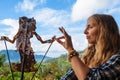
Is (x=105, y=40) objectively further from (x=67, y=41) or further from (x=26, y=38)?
(x=26, y=38)

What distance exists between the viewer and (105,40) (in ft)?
6.39

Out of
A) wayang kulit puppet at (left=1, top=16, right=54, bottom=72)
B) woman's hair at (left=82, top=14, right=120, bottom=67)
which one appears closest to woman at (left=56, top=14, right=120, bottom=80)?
woman's hair at (left=82, top=14, right=120, bottom=67)

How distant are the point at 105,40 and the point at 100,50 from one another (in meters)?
0.05

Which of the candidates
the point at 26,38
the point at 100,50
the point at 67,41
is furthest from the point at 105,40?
the point at 26,38

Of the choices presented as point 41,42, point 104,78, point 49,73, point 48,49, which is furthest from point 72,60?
point 49,73

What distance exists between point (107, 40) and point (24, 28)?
3.44ft

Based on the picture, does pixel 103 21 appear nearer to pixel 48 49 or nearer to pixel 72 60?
pixel 72 60

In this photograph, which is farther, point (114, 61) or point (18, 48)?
point (18, 48)

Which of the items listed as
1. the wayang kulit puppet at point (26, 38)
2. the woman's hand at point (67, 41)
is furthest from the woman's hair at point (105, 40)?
the wayang kulit puppet at point (26, 38)

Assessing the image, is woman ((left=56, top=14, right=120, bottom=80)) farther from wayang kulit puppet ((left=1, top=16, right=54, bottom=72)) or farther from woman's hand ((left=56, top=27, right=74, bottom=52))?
wayang kulit puppet ((left=1, top=16, right=54, bottom=72))

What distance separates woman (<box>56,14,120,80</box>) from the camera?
183 centimetres

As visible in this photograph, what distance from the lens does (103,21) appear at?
6.48 feet

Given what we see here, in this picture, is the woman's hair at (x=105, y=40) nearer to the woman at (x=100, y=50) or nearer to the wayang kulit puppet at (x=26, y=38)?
the woman at (x=100, y=50)

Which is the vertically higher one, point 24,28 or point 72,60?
point 24,28
